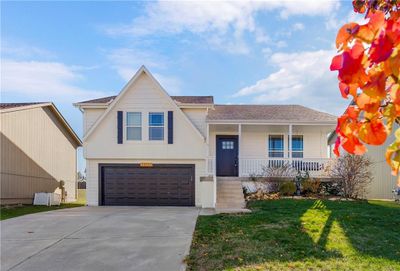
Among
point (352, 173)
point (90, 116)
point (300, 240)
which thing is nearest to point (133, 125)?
point (90, 116)

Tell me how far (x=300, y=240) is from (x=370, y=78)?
817cm

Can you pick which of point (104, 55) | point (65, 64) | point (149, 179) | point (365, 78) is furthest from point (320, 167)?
point (365, 78)

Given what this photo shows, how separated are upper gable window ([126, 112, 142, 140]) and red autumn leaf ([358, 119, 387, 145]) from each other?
17540 millimetres

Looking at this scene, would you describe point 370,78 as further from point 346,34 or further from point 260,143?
point 260,143

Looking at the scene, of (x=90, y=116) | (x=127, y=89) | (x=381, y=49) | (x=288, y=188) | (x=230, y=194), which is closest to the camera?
(x=381, y=49)

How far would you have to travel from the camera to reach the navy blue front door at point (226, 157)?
67.5 feet

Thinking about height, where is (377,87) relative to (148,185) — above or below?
above

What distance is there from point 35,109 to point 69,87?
3210 mm

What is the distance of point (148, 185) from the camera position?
60.8ft

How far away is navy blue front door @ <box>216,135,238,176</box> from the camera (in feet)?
67.5

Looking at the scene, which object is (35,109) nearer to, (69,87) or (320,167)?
(69,87)

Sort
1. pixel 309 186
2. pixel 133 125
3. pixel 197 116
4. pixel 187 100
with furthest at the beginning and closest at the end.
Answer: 1. pixel 187 100
2. pixel 197 116
3. pixel 133 125
4. pixel 309 186

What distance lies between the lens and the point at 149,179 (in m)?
18.6

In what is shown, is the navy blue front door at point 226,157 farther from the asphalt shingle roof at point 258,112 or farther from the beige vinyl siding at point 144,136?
the beige vinyl siding at point 144,136
